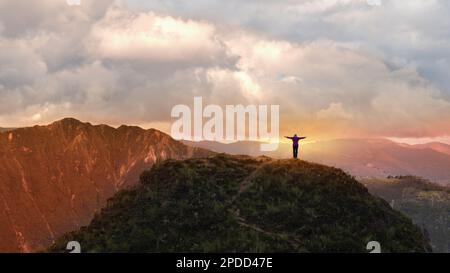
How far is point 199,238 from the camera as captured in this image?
28.7 meters

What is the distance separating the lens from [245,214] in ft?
103

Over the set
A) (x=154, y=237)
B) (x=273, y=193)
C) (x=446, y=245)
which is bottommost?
(x=446, y=245)

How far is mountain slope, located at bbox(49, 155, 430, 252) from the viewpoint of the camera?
92.6 ft

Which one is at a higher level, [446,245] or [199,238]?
[199,238]

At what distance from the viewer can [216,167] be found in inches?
1515

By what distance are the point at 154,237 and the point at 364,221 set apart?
538 inches

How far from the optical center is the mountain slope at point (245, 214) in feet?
92.6
